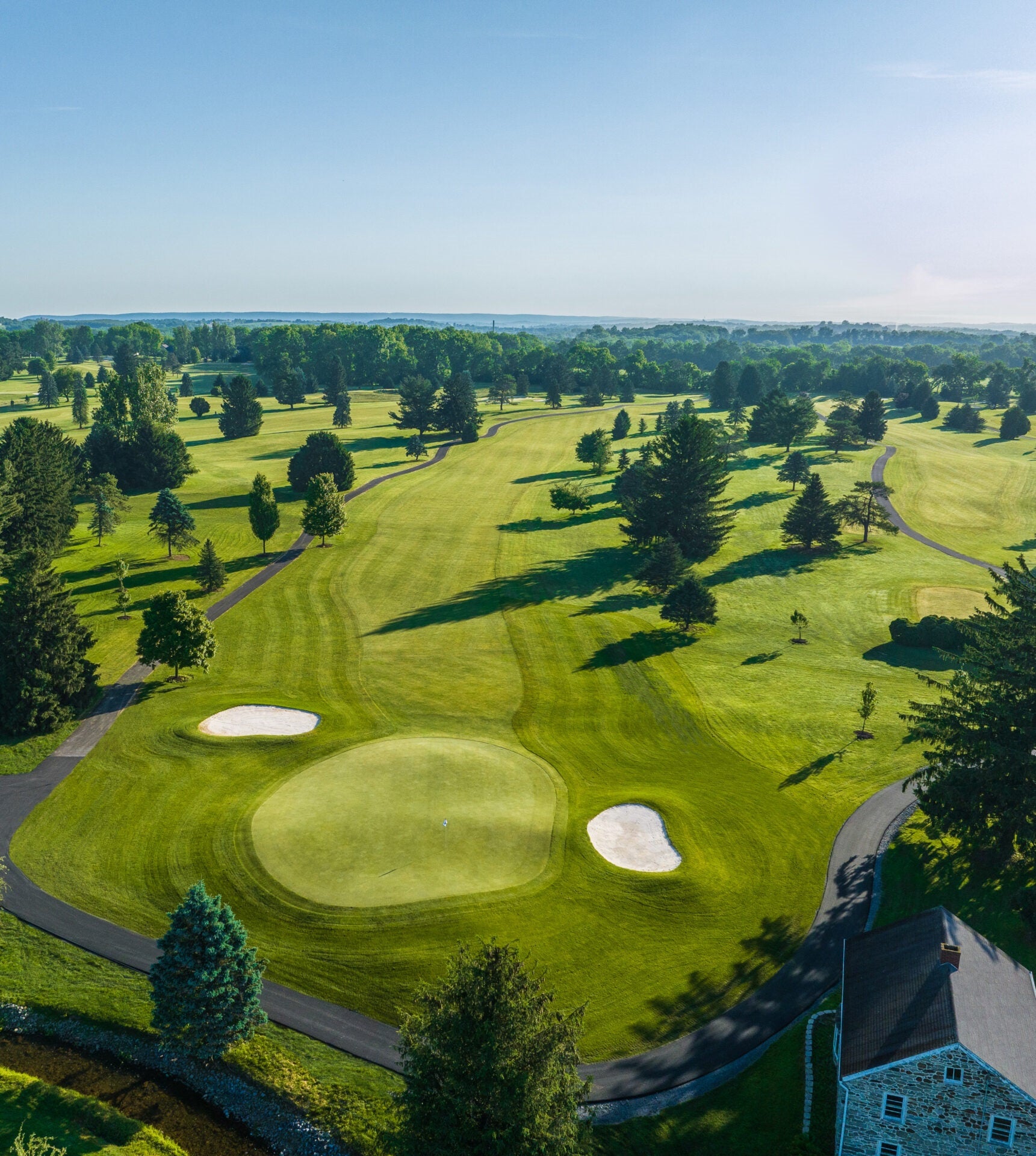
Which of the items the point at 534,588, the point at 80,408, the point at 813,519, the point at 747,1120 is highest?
the point at 80,408

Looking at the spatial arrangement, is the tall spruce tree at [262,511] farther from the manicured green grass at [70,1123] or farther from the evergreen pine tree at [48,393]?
the evergreen pine tree at [48,393]

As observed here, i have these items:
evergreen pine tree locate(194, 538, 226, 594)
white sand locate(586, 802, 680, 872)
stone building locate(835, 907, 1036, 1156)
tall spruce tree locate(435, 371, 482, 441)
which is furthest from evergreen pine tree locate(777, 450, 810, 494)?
stone building locate(835, 907, 1036, 1156)

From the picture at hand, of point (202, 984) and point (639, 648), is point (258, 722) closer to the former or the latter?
point (202, 984)

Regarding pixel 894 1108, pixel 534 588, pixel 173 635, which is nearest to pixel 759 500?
pixel 534 588

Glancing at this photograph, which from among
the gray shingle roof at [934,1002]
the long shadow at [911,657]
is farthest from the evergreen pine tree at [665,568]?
the gray shingle roof at [934,1002]

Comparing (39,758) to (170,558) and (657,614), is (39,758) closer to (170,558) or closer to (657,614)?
(170,558)

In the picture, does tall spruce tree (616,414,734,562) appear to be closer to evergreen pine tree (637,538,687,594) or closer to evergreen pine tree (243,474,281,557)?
evergreen pine tree (637,538,687,594)
